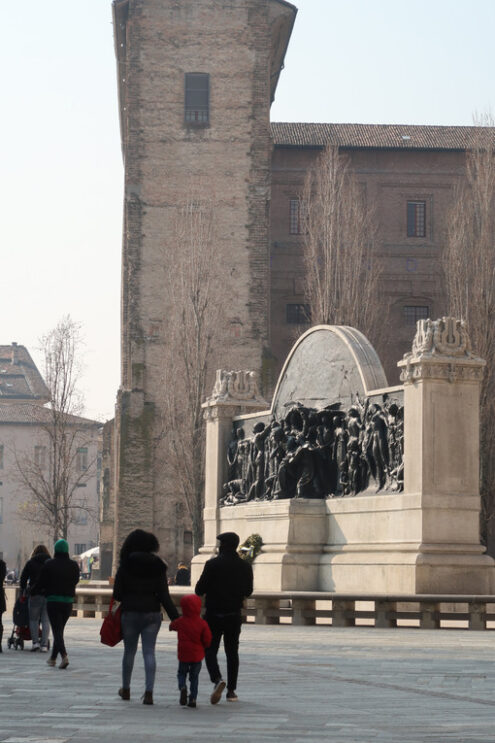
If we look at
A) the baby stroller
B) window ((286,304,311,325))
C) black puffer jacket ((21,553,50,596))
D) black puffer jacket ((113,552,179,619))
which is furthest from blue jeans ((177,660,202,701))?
window ((286,304,311,325))

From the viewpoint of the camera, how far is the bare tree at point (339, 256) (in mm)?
48906

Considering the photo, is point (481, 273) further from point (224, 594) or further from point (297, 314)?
point (224, 594)

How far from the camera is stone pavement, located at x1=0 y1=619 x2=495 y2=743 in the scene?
8.99m

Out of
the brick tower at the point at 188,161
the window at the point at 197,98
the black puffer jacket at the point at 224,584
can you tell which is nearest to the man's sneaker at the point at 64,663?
the black puffer jacket at the point at 224,584

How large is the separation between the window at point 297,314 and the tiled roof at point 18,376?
4305 cm

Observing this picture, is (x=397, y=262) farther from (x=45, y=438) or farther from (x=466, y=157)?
(x=45, y=438)

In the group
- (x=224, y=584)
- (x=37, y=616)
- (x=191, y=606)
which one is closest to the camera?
(x=191, y=606)

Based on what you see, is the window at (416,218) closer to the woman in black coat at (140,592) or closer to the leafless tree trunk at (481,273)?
the leafless tree trunk at (481,273)

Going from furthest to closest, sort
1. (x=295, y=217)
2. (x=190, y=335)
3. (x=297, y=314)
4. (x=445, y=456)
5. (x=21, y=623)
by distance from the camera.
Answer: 1. (x=295, y=217)
2. (x=297, y=314)
3. (x=190, y=335)
4. (x=445, y=456)
5. (x=21, y=623)

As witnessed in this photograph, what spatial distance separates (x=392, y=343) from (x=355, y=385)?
28.1 meters

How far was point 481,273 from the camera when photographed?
45.2 meters

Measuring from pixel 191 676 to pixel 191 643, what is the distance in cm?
28

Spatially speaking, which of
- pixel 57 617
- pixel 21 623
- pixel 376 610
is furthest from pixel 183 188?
pixel 57 617

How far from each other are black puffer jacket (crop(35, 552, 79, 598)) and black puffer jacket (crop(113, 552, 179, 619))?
3.30 metres
